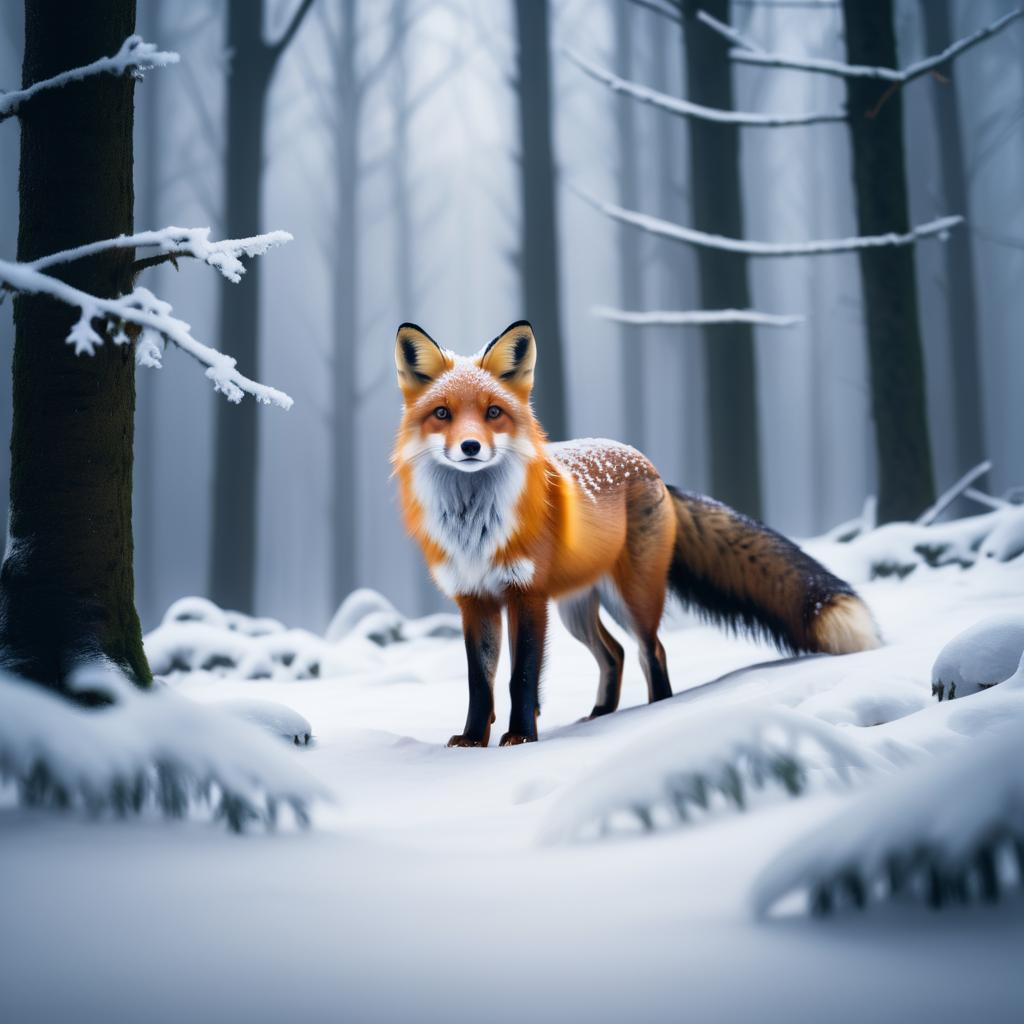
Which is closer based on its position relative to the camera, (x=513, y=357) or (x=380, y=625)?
(x=513, y=357)

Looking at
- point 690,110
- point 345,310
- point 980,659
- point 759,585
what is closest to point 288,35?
point 345,310

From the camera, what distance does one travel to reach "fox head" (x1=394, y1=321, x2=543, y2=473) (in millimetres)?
2930

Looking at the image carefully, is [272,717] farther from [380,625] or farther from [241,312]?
[241,312]

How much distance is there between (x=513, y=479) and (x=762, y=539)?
4.23 feet

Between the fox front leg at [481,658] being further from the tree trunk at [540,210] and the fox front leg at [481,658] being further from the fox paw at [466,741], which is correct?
the tree trunk at [540,210]

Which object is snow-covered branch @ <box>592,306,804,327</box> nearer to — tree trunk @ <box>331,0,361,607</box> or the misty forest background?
the misty forest background

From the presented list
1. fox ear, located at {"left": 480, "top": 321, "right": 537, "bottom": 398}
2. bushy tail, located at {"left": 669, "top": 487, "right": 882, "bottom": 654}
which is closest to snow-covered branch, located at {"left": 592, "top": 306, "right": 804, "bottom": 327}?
bushy tail, located at {"left": 669, "top": 487, "right": 882, "bottom": 654}

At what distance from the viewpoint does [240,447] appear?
25.5 feet

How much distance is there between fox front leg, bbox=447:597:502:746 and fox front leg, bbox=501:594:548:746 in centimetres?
8

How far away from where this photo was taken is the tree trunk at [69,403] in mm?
2475

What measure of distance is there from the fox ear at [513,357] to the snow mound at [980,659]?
154 centimetres

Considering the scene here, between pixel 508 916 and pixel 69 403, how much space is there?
2008 millimetres

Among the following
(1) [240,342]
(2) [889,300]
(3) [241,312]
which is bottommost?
(2) [889,300]

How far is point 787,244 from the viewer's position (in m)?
6.52
